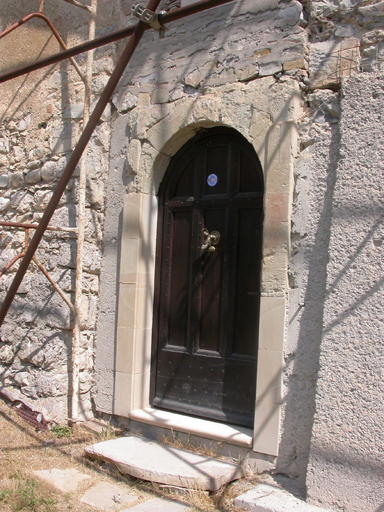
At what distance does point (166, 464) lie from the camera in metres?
3.15

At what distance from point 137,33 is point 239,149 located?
120 cm

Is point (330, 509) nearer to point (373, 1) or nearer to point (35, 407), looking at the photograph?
point (35, 407)

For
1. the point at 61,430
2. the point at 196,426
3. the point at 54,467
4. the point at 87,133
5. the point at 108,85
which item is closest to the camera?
the point at 108,85

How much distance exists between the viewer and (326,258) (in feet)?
9.98

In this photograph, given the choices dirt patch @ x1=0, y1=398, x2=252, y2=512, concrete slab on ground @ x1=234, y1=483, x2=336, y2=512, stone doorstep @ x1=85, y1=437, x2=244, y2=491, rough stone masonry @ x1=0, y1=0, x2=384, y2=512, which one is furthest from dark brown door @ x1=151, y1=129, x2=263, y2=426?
dirt patch @ x1=0, y1=398, x2=252, y2=512

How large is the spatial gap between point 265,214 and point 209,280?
2.40 ft

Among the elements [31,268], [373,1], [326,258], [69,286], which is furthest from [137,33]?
[31,268]

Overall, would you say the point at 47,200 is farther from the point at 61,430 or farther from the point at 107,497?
the point at 107,497

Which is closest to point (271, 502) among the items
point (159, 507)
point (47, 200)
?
point (159, 507)

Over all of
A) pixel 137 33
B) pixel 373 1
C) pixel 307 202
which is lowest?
pixel 307 202

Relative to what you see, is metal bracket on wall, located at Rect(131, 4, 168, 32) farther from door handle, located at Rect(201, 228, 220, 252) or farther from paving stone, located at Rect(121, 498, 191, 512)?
paving stone, located at Rect(121, 498, 191, 512)

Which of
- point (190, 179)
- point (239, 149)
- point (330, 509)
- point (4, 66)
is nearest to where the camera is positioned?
point (330, 509)

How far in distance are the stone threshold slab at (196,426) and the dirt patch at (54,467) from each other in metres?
0.26

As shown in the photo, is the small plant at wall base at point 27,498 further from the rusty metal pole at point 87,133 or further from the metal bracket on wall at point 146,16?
the metal bracket on wall at point 146,16
